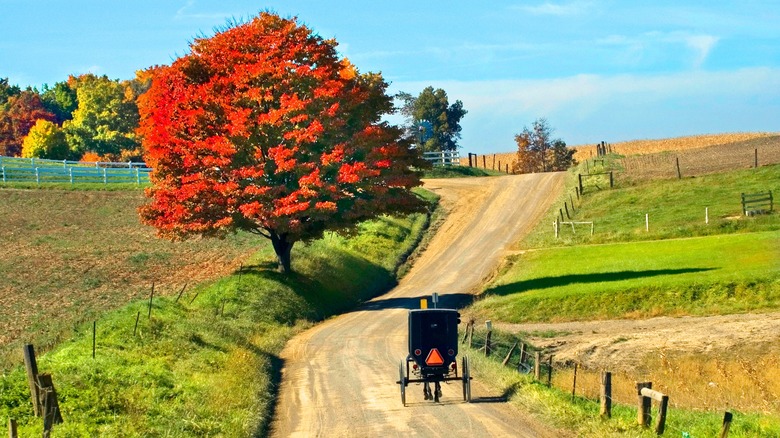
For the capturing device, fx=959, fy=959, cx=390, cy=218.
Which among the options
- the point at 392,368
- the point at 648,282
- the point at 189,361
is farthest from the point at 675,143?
the point at 189,361

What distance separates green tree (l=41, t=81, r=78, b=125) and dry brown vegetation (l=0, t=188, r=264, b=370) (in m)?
87.9

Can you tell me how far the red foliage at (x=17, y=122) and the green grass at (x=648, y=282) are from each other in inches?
4093

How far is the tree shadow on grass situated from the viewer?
49688 mm

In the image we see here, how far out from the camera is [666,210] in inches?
2630

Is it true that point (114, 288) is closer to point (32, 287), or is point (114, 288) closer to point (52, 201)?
point (32, 287)

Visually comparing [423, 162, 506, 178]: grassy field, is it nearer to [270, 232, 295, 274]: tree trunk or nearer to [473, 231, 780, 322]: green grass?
[473, 231, 780, 322]: green grass

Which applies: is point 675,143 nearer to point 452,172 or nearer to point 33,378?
point 452,172

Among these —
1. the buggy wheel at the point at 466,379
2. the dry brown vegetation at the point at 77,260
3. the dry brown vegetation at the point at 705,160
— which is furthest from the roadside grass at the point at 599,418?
the dry brown vegetation at the point at 705,160

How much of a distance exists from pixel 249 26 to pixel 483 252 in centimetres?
2542

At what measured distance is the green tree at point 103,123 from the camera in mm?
121750

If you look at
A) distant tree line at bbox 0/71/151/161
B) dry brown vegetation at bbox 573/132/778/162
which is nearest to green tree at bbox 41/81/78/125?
distant tree line at bbox 0/71/151/161

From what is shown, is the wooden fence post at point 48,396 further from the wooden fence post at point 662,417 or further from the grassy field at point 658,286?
the wooden fence post at point 662,417

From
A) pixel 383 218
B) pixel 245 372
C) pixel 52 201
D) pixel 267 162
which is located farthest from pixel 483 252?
pixel 245 372

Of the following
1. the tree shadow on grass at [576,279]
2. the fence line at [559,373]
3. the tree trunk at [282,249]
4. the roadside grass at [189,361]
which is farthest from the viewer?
the tree trunk at [282,249]
